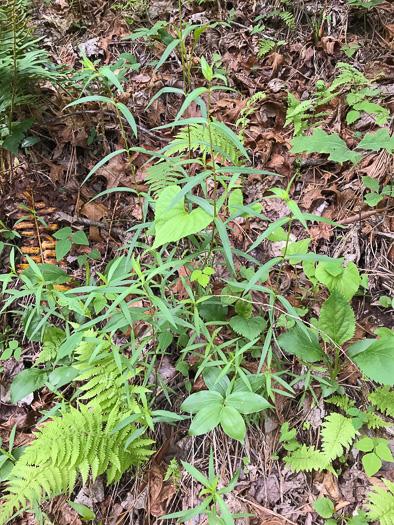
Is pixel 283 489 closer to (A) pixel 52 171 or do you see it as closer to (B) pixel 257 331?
(B) pixel 257 331

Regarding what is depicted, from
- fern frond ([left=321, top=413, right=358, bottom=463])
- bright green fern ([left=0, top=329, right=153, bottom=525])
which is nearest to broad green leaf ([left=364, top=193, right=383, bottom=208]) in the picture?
fern frond ([left=321, top=413, right=358, bottom=463])

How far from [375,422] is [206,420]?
932 millimetres

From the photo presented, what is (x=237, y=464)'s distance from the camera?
182 centimetres

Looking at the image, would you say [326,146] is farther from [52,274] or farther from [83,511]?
[83,511]

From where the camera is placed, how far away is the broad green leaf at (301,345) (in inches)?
69.1

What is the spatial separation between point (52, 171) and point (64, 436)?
2.30 metres

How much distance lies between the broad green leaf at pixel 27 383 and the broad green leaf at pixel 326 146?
2160 mm


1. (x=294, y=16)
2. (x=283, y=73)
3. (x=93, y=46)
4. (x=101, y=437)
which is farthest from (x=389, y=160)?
(x=93, y=46)

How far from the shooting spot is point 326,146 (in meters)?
2.18

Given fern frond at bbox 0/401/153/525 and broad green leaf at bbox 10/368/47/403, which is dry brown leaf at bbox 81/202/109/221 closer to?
broad green leaf at bbox 10/368/47/403

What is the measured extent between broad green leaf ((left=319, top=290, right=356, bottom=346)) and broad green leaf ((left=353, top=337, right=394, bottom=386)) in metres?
0.13

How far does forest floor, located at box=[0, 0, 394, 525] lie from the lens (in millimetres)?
1802

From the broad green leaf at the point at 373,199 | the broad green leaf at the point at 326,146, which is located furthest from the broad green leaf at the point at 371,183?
the broad green leaf at the point at 326,146

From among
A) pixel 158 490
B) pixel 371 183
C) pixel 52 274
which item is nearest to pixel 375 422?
pixel 158 490
